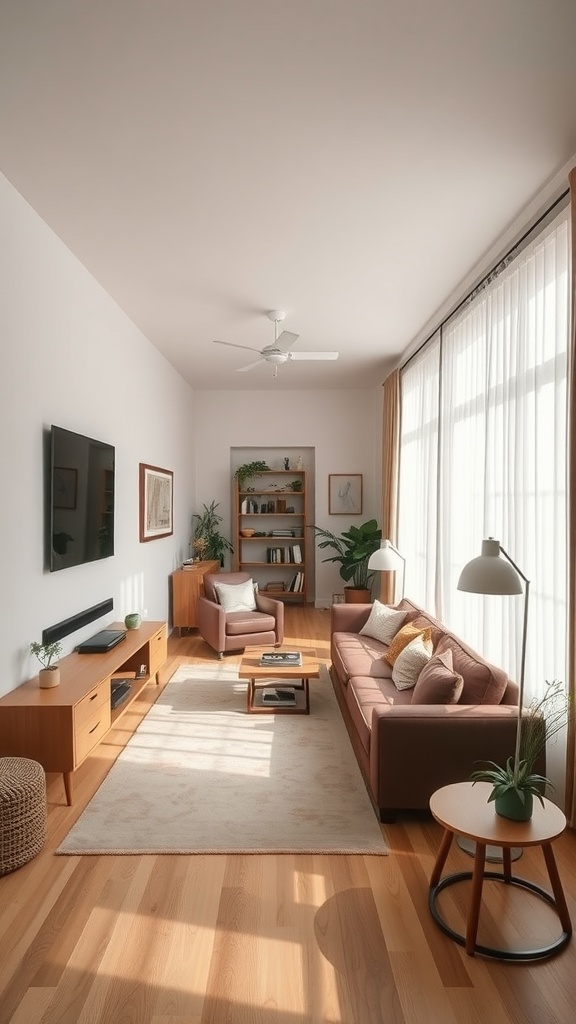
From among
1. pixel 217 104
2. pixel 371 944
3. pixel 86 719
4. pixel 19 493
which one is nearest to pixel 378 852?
pixel 371 944

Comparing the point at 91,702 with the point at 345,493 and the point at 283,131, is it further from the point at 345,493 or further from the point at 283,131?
the point at 345,493

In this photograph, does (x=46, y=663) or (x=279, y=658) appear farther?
(x=279, y=658)

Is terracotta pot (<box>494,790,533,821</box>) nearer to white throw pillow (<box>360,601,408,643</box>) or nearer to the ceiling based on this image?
the ceiling

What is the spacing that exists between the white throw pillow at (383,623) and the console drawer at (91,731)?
7.93 feet

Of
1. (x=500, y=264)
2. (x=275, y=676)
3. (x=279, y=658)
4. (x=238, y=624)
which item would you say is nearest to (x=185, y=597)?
(x=238, y=624)

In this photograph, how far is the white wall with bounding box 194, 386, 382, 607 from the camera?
8812mm

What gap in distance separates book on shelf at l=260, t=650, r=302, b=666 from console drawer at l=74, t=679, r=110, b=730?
138 cm

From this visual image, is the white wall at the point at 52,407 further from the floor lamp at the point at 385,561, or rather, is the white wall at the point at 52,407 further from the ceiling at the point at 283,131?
the floor lamp at the point at 385,561

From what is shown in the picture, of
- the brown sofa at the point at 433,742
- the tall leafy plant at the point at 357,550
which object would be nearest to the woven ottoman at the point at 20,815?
the brown sofa at the point at 433,742

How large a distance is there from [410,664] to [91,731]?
1.92 metres

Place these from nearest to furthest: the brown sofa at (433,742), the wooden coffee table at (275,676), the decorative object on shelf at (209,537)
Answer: the brown sofa at (433,742), the wooden coffee table at (275,676), the decorative object on shelf at (209,537)

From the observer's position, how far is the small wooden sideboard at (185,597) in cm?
704

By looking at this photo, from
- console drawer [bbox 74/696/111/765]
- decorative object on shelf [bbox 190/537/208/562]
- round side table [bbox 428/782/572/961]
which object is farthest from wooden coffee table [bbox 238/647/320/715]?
decorative object on shelf [bbox 190/537/208/562]

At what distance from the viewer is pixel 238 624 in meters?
6.12
